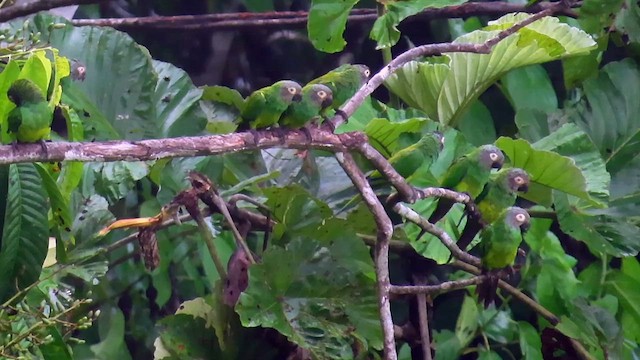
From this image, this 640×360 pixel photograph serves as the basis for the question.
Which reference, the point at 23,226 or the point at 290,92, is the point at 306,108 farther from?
the point at 23,226

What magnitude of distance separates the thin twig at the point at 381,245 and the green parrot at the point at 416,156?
0.23 m

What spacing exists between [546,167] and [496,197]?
0.33ft

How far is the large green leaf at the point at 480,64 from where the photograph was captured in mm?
1509

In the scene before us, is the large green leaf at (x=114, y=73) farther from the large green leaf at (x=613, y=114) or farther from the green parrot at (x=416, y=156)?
the large green leaf at (x=613, y=114)

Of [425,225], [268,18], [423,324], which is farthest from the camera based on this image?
[268,18]

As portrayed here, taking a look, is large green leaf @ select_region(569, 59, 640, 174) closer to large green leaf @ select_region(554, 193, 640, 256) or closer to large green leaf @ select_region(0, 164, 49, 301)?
large green leaf @ select_region(554, 193, 640, 256)

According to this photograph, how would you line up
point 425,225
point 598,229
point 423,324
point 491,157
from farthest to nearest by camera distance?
point 598,229
point 423,324
point 491,157
point 425,225

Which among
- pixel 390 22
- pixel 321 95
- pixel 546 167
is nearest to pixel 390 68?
pixel 321 95

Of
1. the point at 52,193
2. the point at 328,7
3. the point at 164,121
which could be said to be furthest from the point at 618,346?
the point at 52,193

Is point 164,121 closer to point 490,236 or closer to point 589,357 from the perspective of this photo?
point 490,236

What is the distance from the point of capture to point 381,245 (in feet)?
3.61

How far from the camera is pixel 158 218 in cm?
119

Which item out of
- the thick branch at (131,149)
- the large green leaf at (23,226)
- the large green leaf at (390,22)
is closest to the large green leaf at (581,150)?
the large green leaf at (390,22)

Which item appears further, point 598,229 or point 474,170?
point 598,229
